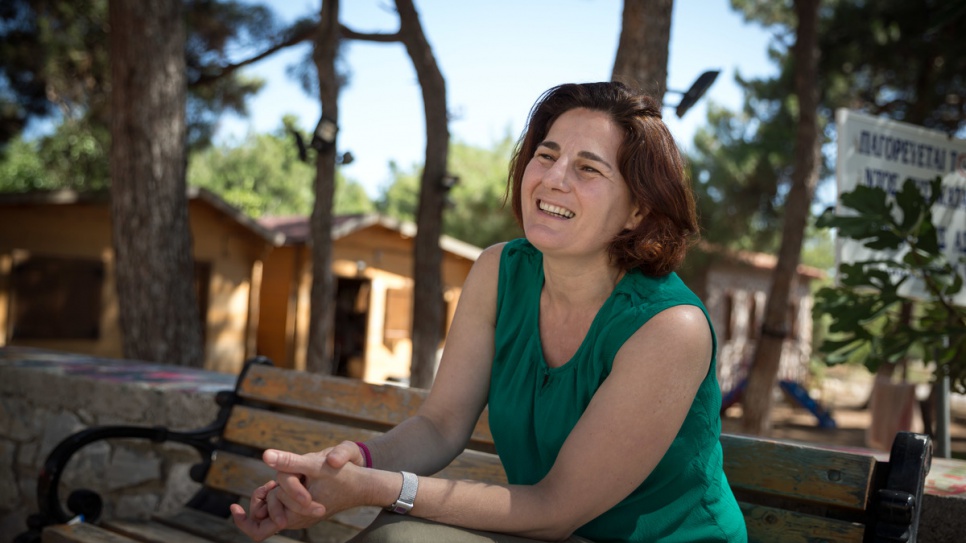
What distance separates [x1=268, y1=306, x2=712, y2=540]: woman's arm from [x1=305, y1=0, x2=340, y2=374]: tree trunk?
739cm

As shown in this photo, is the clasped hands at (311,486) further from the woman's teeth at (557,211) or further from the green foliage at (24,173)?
the green foliage at (24,173)

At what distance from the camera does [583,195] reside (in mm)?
1856

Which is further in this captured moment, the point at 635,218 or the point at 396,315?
the point at 396,315

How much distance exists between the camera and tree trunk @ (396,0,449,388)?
809 cm

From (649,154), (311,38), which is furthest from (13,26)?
(649,154)

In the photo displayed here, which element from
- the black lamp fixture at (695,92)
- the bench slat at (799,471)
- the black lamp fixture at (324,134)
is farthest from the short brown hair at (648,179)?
the black lamp fixture at (324,134)

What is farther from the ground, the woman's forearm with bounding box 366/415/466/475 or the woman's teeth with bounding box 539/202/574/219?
the woman's teeth with bounding box 539/202/574/219

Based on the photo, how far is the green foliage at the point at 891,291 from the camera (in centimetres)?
294

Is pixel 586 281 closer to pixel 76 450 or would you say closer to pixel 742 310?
pixel 76 450

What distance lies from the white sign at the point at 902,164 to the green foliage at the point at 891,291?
0.48 m

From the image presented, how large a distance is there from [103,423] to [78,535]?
5.00 ft

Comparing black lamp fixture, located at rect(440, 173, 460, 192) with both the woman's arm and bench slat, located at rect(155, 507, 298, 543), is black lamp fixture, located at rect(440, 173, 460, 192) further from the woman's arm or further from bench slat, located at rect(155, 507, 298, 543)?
the woman's arm

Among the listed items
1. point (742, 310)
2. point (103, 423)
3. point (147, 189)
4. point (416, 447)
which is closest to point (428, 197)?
point (147, 189)

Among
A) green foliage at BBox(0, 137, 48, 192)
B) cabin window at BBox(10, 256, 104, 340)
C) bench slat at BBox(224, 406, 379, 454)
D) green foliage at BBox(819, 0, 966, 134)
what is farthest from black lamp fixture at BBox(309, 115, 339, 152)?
green foliage at BBox(819, 0, 966, 134)
